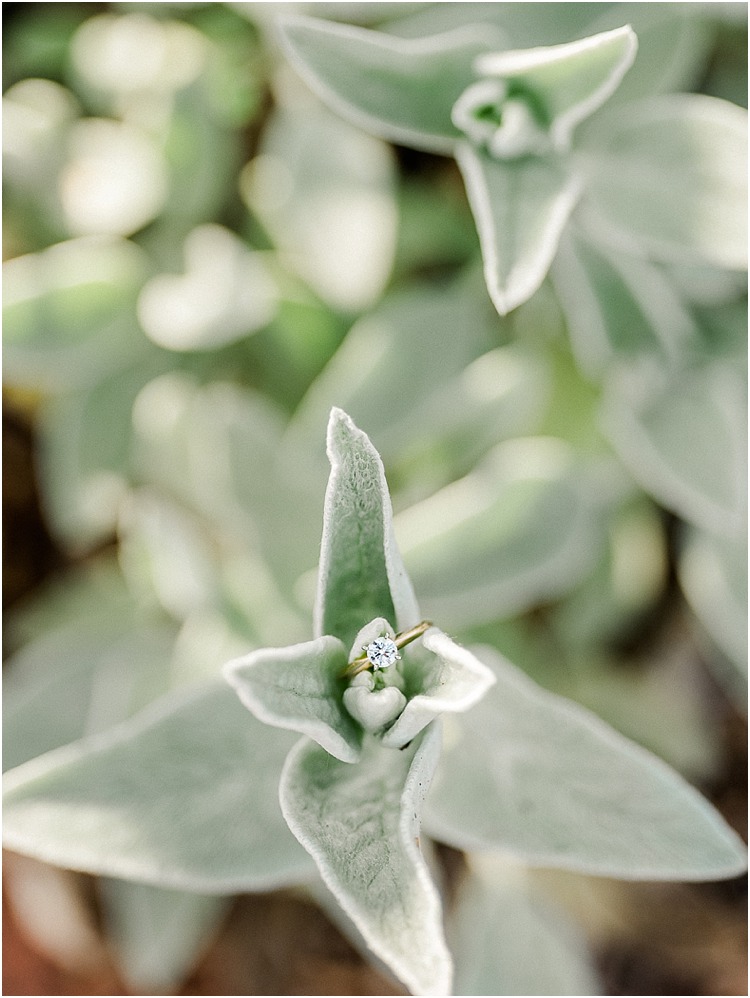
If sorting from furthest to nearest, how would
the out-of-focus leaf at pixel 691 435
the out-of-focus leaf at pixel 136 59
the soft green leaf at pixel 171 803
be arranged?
the out-of-focus leaf at pixel 136 59 < the out-of-focus leaf at pixel 691 435 < the soft green leaf at pixel 171 803

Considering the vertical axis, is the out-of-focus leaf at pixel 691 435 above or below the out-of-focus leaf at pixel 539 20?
below

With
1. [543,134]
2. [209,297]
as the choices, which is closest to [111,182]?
[209,297]

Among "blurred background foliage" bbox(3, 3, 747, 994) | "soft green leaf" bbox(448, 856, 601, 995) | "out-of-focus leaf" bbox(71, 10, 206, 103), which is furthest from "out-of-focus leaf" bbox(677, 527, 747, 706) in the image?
"out-of-focus leaf" bbox(71, 10, 206, 103)

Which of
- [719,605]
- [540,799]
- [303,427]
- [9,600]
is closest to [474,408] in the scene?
[303,427]

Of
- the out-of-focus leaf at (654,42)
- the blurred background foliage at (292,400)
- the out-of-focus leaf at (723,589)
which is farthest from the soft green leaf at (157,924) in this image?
the out-of-focus leaf at (654,42)

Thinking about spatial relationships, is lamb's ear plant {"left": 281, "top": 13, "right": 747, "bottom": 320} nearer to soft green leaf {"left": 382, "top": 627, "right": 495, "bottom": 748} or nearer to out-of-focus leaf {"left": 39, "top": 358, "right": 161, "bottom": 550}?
soft green leaf {"left": 382, "top": 627, "right": 495, "bottom": 748}

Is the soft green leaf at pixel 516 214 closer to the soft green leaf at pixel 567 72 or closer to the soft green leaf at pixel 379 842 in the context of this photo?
the soft green leaf at pixel 567 72
